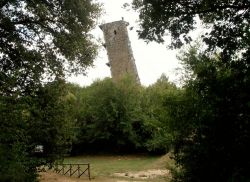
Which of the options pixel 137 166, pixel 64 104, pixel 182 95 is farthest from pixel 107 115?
pixel 182 95

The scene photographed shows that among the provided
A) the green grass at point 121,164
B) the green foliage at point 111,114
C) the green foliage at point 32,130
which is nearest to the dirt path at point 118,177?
the green grass at point 121,164

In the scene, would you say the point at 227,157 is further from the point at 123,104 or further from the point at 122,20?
the point at 122,20

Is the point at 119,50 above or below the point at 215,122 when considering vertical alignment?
above

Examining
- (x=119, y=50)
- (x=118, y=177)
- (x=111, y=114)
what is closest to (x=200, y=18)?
(x=118, y=177)

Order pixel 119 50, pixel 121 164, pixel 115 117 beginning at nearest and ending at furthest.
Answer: pixel 121 164 → pixel 115 117 → pixel 119 50

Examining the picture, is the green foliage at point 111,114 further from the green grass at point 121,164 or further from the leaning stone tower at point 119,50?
the leaning stone tower at point 119,50

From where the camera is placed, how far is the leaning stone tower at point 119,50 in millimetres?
52406

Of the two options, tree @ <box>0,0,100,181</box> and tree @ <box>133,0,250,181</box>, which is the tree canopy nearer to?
tree @ <box>133,0,250,181</box>

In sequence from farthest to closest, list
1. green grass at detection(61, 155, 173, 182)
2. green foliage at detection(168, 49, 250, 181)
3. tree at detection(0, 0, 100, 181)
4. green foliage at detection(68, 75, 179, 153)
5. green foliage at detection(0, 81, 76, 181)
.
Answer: green foliage at detection(68, 75, 179, 153) → green grass at detection(61, 155, 173, 182) → tree at detection(0, 0, 100, 181) → green foliage at detection(0, 81, 76, 181) → green foliage at detection(168, 49, 250, 181)

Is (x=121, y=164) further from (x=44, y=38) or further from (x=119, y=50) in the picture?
(x=119, y=50)

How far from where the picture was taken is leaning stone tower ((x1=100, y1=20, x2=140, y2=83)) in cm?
5241

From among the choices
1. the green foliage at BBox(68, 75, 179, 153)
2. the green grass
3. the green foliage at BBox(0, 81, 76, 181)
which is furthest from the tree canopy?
the green foliage at BBox(68, 75, 179, 153)

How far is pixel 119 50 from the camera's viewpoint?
52.8 m

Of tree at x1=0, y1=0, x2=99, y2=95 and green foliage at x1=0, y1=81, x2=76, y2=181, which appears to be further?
tree at x1=0, y1=0, x2=99, y2=95
